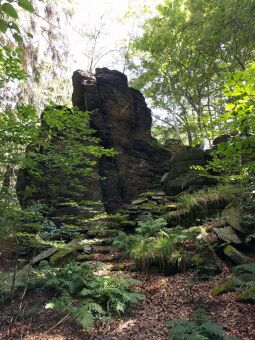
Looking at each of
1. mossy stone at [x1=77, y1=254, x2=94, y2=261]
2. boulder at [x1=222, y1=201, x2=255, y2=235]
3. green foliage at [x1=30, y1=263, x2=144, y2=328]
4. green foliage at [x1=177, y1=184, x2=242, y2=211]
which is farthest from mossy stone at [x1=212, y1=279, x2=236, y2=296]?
mossy stone at [x1=77, y1=254, x2=94, y2=261]

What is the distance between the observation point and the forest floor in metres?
4.60

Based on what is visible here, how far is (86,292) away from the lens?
17.5ft

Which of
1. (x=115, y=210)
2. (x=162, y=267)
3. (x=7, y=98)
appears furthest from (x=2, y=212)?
(x=7, y=98)

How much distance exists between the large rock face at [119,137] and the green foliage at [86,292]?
5452mm

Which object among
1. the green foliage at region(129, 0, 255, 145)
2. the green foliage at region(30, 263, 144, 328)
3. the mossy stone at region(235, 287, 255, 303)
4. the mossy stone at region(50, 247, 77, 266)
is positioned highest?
the green foliage at region(129, 0, 255, 145)

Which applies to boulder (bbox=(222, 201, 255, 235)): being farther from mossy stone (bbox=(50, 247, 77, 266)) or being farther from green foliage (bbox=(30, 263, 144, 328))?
mossy stone (bbox=(50, 247, 77, 266))

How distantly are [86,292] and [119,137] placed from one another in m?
8.25

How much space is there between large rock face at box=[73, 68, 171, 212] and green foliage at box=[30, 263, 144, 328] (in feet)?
17.9

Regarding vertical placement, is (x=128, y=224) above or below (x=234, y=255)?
above

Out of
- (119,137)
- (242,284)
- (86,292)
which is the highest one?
(119,137)

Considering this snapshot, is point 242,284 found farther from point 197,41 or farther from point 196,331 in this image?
point 197,41

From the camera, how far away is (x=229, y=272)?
20.5 ft

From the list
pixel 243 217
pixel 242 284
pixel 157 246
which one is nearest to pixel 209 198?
pixel 243 217

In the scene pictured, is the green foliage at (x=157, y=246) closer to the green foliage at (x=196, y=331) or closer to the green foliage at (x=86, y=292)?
the green foliage at (x=86, y=292)
